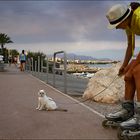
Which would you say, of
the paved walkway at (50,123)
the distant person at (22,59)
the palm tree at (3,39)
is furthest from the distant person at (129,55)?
the palm tree at (3,39)

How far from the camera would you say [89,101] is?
1245 cm

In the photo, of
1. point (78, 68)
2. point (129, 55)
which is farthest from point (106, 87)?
point (78, 68)

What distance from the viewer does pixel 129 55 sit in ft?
23.7

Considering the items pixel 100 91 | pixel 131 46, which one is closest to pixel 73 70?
pixel 100 91

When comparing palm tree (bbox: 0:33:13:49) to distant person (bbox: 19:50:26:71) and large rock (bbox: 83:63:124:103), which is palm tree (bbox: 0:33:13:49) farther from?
large rock (bbox: 83:63:124:103)

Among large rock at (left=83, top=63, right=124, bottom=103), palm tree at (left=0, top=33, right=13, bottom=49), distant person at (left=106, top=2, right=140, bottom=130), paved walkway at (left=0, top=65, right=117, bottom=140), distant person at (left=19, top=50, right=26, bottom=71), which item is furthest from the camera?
palm tree at (left=0, top=33, right=13, bottom=49)

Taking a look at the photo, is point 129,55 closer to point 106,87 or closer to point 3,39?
point 106,87

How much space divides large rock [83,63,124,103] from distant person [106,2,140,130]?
16.9ft

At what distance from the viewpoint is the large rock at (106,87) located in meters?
12.3

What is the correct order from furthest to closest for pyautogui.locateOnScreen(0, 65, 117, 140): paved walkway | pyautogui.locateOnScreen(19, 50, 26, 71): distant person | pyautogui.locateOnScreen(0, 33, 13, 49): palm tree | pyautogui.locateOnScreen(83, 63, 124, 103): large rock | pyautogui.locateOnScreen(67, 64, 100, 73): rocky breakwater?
pyautogui.locateOnScreen(0, 33, 13, 49): palm tree → pyautogui.locateOnScreen(19, 50, 26, 71): distant person → pyautogui.locateOnScreen(67, 64, 100, 73): rocky breakwater → pyautogui.locateOnScreen(83, 63, 124, 103): large rock → pyautogui.locateOnScreen(0, 65, 117, 140): paved walkway

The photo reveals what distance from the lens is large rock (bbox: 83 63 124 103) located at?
40.4 feet

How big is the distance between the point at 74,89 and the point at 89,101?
133 inches

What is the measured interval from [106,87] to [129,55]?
5.52m

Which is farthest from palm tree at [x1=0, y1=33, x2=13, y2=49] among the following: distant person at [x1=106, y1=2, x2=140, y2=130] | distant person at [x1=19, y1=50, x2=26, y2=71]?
distant person at [x1=106, y1=2, x2=140, y2=130]
